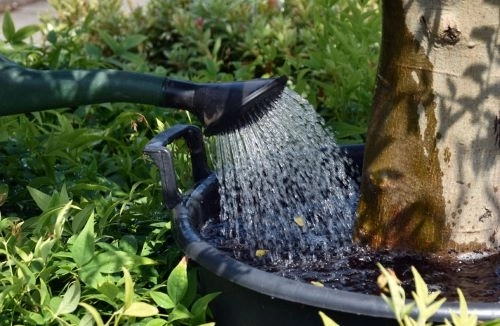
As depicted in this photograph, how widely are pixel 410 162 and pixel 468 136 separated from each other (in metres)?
0.15

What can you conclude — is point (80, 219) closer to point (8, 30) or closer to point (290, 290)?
point (290, 290)

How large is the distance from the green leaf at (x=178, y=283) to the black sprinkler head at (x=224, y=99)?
0.35m

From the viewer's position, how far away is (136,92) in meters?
2.51

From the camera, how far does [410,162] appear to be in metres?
2.36

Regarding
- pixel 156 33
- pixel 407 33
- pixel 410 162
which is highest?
pixel 407 33

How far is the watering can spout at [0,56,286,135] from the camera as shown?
241 centimetres

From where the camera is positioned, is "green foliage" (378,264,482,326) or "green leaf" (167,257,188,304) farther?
"green leaf" (167,257,188,304)

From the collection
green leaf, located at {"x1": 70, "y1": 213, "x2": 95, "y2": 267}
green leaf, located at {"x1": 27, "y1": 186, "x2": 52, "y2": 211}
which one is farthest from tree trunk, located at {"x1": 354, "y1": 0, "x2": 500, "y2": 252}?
green leaf, located at {"x1": 27, "y1": 186, "x2": 52, "y2": 211}

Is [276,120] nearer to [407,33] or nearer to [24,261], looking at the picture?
[407,33]

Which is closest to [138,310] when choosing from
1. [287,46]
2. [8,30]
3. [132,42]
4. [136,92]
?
[136,92]

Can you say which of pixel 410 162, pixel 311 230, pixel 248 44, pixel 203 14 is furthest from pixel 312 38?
pixel 410 162

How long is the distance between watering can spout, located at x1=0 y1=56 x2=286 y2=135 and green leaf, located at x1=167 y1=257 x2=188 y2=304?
13.9 inches

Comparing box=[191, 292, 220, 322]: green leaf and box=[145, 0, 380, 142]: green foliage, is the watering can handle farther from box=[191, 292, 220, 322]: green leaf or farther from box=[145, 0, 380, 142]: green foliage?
box=[145, 0, 380, 142]: green foliage

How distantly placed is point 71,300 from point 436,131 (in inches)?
34.4
